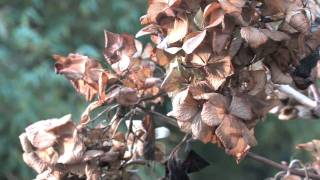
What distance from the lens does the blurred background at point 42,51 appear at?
3465mm

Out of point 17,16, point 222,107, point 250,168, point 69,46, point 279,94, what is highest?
point 222,107

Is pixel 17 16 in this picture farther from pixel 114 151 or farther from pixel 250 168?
pixel 114 151

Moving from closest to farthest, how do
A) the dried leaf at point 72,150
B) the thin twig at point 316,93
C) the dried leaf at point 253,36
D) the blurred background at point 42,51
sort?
the dried leaf at point 253,36 → the dried leaf at point 72,150 → the thin twig at point 316,93 → the blurred background at point 42,51

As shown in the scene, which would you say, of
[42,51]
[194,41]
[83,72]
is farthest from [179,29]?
[42,51]

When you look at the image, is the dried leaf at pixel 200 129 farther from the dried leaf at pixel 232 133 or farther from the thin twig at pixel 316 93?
the thin twig at pixel 316 93

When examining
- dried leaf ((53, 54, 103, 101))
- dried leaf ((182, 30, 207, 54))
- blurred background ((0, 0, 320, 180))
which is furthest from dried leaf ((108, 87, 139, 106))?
blurred background ((0, 0, 320, 180))

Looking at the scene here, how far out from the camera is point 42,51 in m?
3.75

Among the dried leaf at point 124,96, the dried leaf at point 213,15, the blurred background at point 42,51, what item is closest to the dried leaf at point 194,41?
the dried leaf at point 213,15

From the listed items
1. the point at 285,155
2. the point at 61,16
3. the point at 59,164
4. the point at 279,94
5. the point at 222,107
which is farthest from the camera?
the point at 285,155

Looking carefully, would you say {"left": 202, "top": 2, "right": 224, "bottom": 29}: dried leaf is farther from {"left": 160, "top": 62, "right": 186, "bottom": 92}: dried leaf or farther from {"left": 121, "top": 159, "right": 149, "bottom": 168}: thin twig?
{"left": 121, "top": 159, "right": 149, "bottom": 168}: thin twig

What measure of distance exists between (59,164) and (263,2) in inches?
9.6

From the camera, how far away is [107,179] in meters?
0.73

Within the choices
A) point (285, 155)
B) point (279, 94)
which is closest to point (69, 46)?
point (285, 155)

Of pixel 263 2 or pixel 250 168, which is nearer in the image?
pixel 263 2
